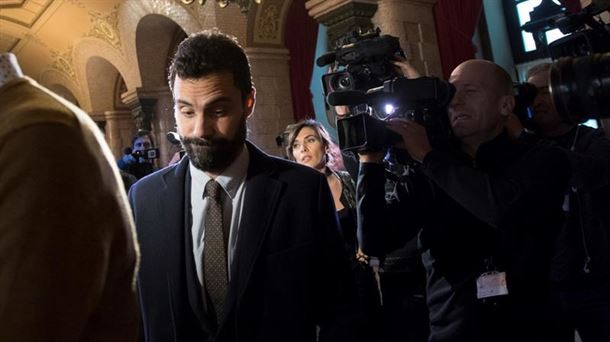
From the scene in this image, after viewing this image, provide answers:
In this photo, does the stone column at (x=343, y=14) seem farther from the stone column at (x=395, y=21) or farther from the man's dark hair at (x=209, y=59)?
the man's dark hair at (x=209, y=59)

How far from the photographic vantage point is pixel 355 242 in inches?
101

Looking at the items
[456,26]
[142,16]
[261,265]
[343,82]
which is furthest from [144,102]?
[261,265]

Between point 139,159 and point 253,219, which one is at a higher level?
point 139,159

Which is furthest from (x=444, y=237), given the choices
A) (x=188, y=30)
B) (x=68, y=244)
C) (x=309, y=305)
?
(x=188, y=30)

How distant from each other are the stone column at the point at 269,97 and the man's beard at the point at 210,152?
550 cm

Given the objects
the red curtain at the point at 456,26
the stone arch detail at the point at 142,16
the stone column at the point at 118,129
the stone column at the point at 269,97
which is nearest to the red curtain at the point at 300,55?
the stone column at the point at 269,97

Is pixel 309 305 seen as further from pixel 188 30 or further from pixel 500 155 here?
pixel 188 30

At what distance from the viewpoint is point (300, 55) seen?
751 centimetres

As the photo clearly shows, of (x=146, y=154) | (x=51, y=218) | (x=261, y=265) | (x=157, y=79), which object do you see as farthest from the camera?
(x=157, y=79)

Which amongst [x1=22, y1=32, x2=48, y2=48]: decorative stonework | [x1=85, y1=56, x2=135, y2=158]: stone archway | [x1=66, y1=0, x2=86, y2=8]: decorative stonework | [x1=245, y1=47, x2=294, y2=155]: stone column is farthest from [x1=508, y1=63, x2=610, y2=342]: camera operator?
[x1=22, y1=32, x2=48, y2=48]: decorative stonework

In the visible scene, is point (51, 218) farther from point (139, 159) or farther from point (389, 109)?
point (139, 159)

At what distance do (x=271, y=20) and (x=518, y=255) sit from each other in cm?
591

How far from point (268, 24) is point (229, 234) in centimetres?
594

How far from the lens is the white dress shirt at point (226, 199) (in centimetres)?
142
